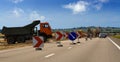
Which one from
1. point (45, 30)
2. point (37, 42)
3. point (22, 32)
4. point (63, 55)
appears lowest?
point (63, 55)

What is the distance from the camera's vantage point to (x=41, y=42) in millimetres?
25625

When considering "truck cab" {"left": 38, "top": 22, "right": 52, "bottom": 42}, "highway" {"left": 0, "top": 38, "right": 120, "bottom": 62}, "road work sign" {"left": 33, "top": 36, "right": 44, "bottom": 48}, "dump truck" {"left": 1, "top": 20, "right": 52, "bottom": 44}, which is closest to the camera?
"highway" {"left": 0, "top": 38, "right": 120, "bottom": 62}

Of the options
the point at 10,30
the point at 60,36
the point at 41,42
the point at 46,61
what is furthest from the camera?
the point at 10,30

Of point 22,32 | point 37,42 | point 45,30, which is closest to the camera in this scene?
point 37,42

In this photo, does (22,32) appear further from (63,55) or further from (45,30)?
(63,55)

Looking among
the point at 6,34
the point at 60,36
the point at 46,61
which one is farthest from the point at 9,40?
the point at 46,61

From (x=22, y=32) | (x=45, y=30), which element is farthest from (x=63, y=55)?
(x=45, y=30)

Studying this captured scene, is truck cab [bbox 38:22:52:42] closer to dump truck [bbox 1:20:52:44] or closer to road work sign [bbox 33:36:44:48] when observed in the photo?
dump truck [bbox 1:20:52:44]

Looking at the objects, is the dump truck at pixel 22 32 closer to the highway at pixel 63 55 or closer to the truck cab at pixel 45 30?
the truck cab at pixel 45 30

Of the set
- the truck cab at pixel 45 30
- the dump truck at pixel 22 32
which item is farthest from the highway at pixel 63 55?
the truck cab at pixel 45 30

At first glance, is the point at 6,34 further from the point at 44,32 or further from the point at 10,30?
the point at 44,32

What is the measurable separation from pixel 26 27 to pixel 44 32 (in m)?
3.42

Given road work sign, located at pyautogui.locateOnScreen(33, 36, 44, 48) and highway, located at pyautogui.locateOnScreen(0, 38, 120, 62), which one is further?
road work sign, located at pyautogui.locateOnScreen(33, 36, 44, 48)

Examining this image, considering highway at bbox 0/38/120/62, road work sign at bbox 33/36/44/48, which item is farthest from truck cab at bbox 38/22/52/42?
highway at bbox 0/38/120/62
